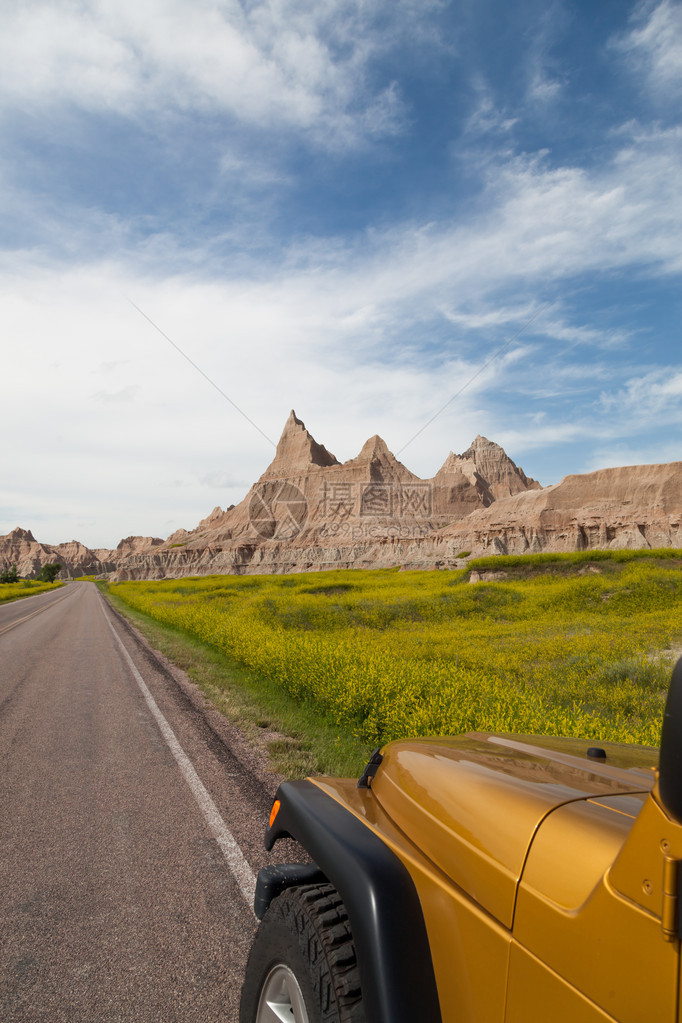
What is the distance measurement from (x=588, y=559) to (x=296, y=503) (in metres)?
100

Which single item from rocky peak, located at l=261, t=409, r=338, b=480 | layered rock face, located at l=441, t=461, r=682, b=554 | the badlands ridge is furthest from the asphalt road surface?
rocky peak, located at l=261, t=409, r=338, b=480

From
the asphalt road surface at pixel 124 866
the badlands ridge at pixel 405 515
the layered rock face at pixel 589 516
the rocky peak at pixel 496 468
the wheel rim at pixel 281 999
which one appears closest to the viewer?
the wheel rim at pixel 281 999

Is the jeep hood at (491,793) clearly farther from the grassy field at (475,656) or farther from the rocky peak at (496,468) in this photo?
the rocky peak at (496,468)

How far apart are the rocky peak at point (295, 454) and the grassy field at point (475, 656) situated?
11269 centimetres

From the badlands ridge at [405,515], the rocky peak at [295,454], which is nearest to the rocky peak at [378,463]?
the badlands ridge at [405,515]

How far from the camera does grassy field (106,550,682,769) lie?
6.63m

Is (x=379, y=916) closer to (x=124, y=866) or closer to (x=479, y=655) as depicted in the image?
(x=124, y=866)

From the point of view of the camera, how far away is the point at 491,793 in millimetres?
1712

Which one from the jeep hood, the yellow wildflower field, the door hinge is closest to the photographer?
the door hinge

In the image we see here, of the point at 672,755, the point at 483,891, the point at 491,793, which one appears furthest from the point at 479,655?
the point at 672,755

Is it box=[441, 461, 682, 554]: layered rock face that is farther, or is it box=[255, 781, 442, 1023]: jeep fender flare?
box=[441, 461, 682, 554]: layered rock face

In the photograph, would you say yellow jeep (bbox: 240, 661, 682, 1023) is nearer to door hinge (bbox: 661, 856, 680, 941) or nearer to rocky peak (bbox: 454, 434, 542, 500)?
door hinge (bbox: 661, 856, 680, 941)

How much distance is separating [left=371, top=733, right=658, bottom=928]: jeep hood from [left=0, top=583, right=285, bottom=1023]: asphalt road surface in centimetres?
163

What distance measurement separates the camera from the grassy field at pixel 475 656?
21.8 feet
